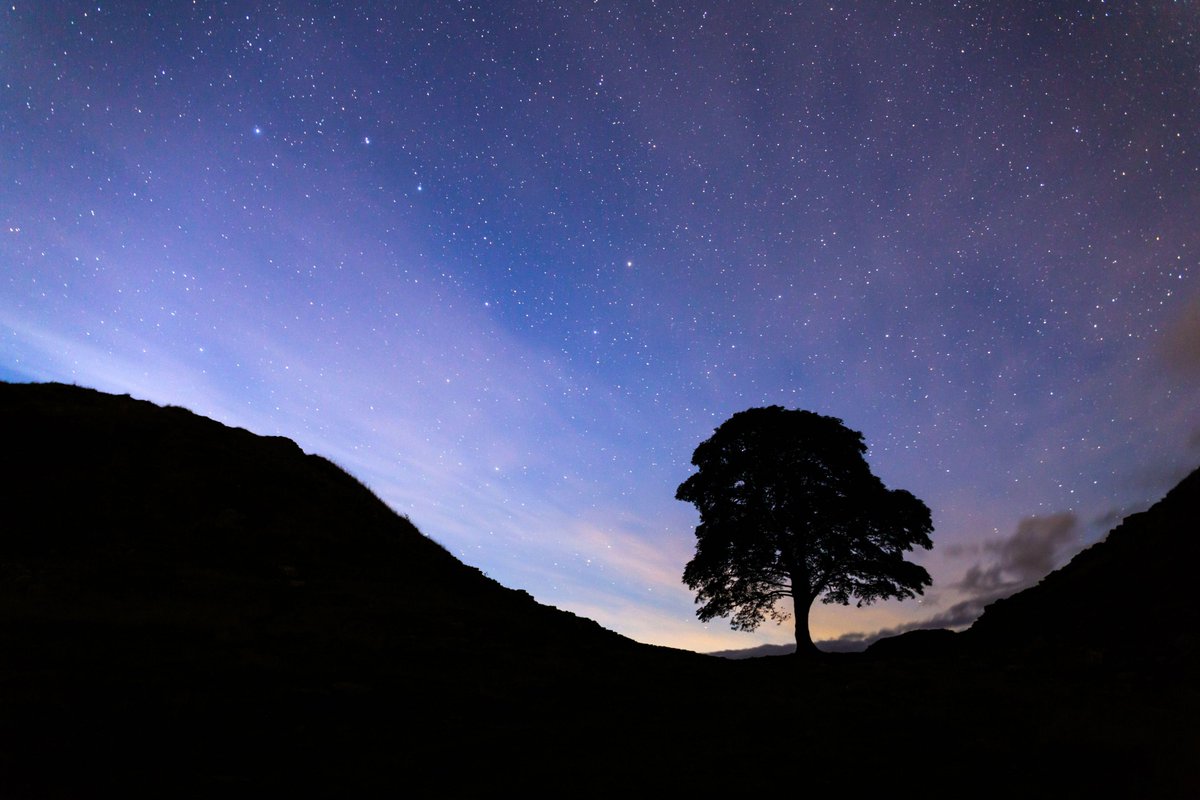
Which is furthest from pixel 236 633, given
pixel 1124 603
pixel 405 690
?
pixel 1124 603

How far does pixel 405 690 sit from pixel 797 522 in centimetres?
2254

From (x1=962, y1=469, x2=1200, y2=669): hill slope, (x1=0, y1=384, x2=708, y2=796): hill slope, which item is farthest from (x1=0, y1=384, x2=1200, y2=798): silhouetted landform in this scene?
(x1=962, y1=469, x2=1200, y2=669): hill slope

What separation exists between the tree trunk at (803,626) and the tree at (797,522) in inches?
1.8

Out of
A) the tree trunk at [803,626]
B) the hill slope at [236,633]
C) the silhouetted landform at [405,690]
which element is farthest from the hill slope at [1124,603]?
the hill slope at [236,633]

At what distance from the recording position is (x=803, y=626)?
29.2m

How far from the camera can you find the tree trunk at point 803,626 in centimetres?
2897

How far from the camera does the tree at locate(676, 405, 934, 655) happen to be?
28891 millimetres

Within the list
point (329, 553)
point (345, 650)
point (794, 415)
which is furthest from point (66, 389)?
point (794, 415)

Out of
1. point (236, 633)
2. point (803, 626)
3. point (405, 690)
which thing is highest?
point (236, 633)

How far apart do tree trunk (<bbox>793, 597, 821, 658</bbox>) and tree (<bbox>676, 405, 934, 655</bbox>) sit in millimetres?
45

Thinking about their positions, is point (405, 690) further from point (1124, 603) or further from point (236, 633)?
point (1124, 603)

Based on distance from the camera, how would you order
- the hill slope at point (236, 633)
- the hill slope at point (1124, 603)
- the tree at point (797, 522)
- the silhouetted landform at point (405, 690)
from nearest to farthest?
1. the silhouetted landform at point (405, 690)
2. the hill slope at point (236, 633)
3. the hill slope at point (1124, 603)
4. the tree at point (797, 522)

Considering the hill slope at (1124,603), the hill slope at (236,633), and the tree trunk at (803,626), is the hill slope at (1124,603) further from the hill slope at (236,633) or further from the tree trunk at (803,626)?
the hill slope at (236,633)

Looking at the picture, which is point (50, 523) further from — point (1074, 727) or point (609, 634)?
point (1074, 727)
